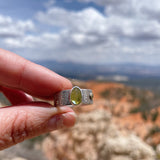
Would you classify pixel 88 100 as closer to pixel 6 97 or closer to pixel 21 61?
pixel 21 61

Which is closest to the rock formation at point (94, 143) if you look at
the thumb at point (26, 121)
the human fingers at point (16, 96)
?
the human fingers at point (16, 96)

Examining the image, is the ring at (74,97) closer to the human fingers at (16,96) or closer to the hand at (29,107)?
the hand at (29,107)

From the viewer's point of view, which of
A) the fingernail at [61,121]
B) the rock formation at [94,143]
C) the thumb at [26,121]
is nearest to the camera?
the thumb at [26,121]

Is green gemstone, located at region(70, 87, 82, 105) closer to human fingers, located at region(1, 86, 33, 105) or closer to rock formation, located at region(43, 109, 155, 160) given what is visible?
human fingers, located at region(1, 86, 33, 105)

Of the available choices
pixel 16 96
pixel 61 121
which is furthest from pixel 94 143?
pixel 61 121

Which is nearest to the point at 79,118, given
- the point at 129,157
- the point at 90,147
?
the point at 90,147

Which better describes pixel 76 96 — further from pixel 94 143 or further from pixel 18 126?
pixel 94 143

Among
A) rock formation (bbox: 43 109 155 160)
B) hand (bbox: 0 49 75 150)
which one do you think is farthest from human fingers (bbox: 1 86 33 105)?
rock formation (bbox: 43 109 155 160)
